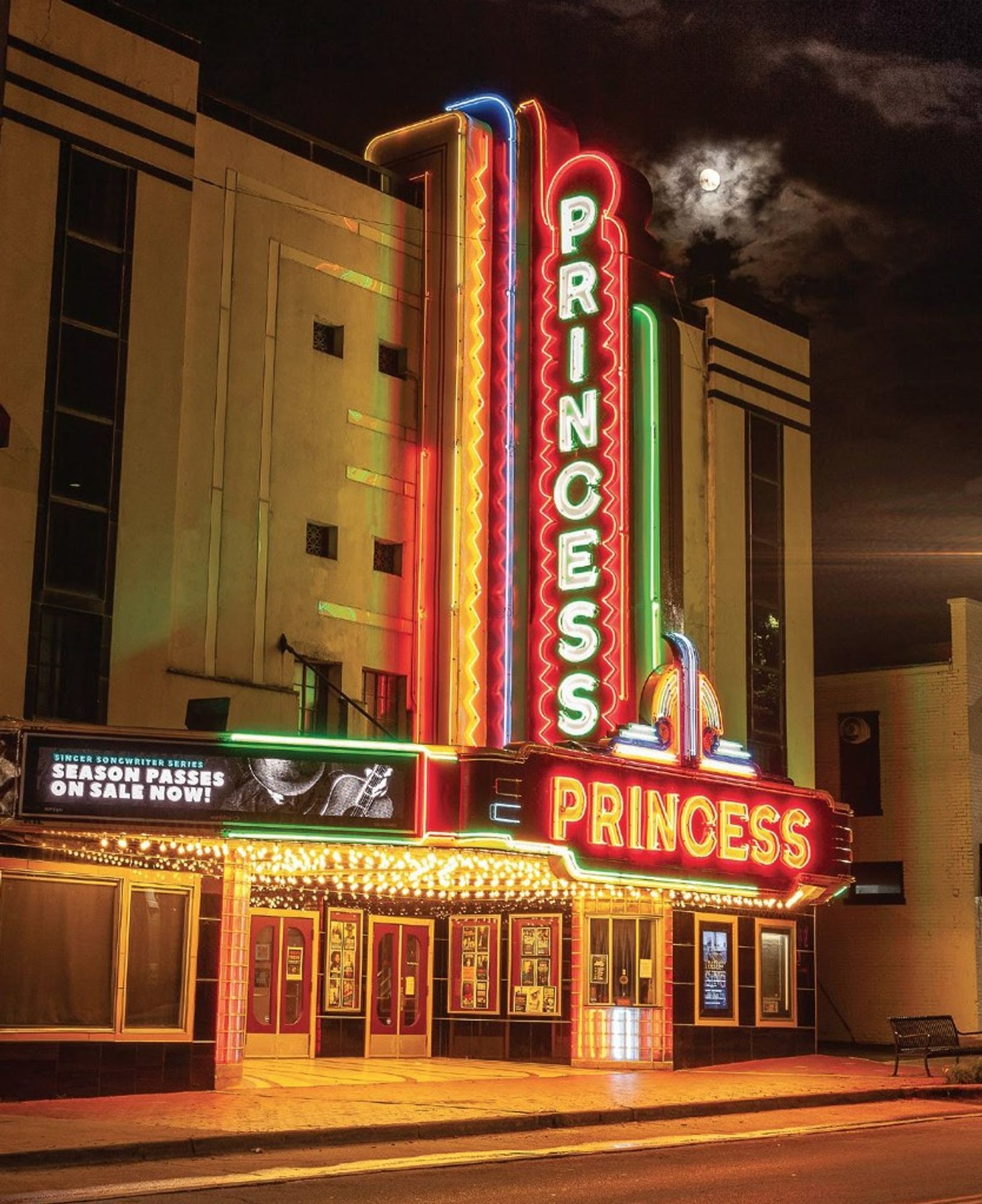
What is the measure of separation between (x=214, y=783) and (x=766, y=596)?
541 inches

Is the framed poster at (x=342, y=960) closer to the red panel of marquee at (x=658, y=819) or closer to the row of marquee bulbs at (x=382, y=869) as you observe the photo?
the row of marquee bulbs at (x=382, y=869)

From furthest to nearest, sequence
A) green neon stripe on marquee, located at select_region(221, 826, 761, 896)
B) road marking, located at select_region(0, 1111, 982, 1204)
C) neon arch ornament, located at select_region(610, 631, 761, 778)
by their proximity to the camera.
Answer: neon arch ornament, located at select_region(610, 631, 761, 778)
green neon stripe on marquee, located at select_region(221, 826, 761, 896)
road marking, located at select_region(0, 1111, 982, 1204)

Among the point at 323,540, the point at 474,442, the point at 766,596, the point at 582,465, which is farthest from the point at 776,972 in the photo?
the point at 323,540

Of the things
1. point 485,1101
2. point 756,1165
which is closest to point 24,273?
point 485,1101

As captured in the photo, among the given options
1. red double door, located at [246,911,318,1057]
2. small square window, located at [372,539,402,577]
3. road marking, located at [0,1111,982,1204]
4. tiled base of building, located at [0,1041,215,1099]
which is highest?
small square window, located at [372,539,402,577]

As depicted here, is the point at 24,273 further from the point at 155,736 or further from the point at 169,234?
the point at 155,736

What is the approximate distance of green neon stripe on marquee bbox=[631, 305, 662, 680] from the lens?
2466 centimetres

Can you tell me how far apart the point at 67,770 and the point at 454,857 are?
569cm

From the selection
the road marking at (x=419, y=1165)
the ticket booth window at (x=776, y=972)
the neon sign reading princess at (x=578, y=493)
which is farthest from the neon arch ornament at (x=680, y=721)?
the road marking at (x=419, y=1165)

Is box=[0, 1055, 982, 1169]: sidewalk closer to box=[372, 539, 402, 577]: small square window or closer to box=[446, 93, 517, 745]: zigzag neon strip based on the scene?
box=[446, 93, 517, 745]: zigzag neon strip

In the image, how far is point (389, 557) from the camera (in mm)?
24609

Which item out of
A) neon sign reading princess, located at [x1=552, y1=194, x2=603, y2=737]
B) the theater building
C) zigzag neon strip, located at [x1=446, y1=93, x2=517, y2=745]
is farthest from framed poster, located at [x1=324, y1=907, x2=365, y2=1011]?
neon sign reading princess, located at [x1=552, y1=194, x2=603, y2=737]

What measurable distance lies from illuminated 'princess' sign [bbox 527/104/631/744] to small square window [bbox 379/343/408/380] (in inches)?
86.5

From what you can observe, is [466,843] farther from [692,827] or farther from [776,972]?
[776,972]
